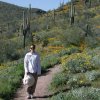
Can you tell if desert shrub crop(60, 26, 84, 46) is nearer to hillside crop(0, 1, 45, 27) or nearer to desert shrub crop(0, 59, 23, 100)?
desert shrub crop(0, 59, 23, 100)

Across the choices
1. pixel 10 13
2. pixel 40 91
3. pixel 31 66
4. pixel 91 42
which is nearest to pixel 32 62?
pixel 31 66

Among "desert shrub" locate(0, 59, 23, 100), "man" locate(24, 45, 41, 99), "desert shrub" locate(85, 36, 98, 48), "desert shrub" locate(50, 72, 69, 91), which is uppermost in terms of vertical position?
"man" locate(24, 45, 41, 99)

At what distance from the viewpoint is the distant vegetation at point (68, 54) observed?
14.5 meters

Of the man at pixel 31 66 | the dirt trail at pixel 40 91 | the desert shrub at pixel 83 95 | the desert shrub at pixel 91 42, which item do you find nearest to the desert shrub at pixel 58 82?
the dirt trail at pixel 40 91

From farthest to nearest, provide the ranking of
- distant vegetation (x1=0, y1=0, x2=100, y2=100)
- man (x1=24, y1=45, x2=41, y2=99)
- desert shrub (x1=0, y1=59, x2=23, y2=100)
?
1. desert shrub (x1=0, y1=59, x2=23, y2=100)
2. distant vegetation (x1=0, y1=0, x2=100, y2=100)
3. man (x1=24, y1=45, x2=41, y2=99)

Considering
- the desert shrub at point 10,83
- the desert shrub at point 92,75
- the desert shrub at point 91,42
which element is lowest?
the desert shrub at point 91,42

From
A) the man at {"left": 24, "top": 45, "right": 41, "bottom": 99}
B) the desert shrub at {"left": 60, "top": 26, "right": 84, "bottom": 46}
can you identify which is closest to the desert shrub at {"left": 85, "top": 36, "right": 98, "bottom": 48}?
the desert shrub at {"left": 60, "top": 26, "right": 84, "bottom": 46}

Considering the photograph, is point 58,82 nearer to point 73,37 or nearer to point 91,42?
point 91,42

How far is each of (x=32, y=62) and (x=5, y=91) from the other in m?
1.64

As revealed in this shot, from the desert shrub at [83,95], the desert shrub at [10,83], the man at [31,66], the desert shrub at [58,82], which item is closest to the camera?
the desert shrub at [83,95]

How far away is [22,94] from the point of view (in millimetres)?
15359

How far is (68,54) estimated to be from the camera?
92.2ft

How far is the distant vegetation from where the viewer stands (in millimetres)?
14477

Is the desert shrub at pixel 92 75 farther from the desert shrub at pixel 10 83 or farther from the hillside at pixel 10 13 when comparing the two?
the hillside at pixel 10 13
